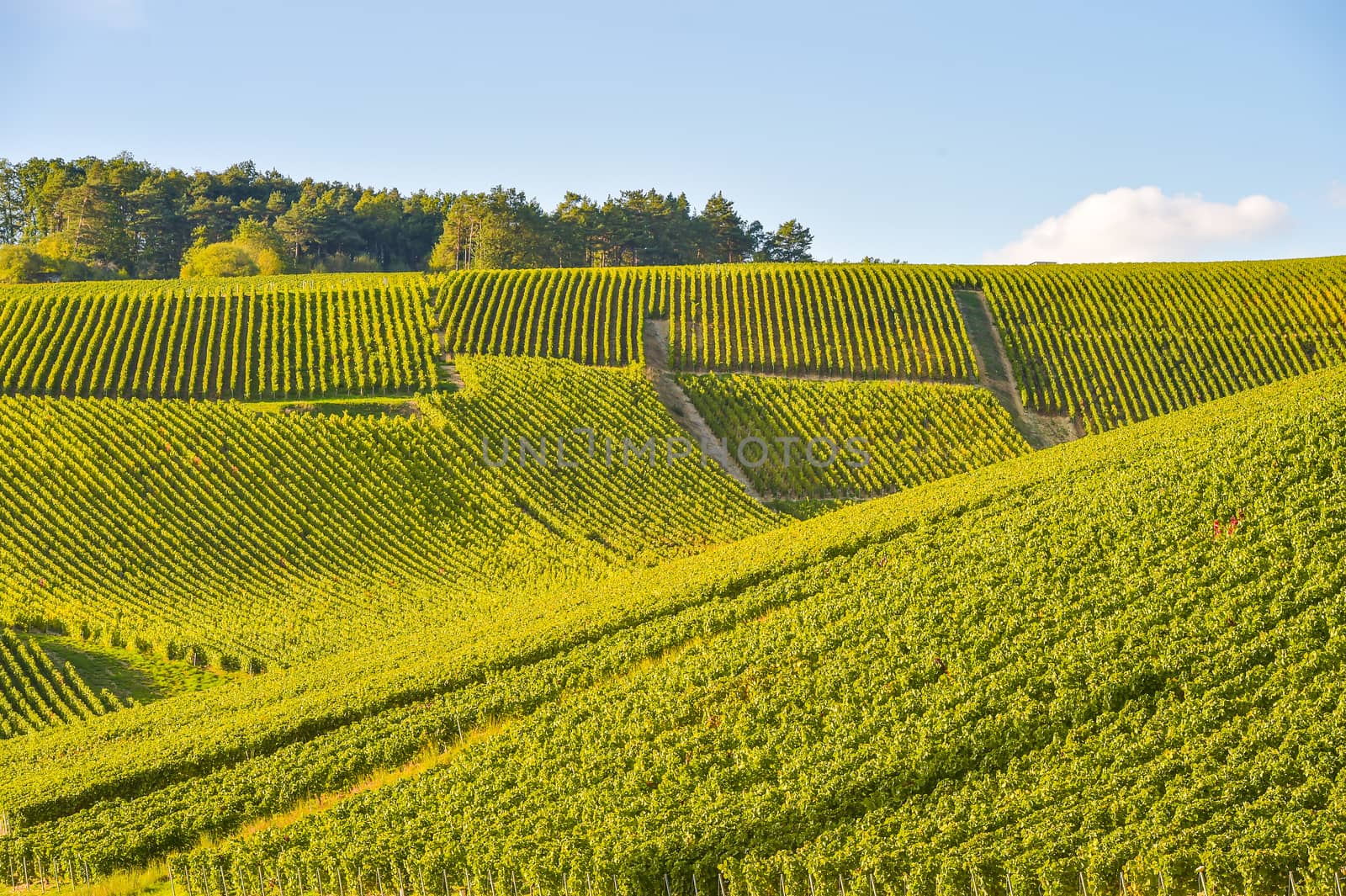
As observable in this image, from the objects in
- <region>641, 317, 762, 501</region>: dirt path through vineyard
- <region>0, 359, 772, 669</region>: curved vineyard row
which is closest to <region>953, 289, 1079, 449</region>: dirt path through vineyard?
<region>641, 317, 762, 501</region>: dirt path through vineyard

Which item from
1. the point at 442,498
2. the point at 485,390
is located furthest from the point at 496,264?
the point at 442,498

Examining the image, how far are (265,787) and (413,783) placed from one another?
3837mm

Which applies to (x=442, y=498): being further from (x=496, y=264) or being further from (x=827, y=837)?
(x=496, y=264)

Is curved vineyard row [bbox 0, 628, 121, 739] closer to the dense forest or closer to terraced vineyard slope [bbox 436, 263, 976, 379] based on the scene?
terraced vineyard slope [bbox 436, 263, 976, 379]

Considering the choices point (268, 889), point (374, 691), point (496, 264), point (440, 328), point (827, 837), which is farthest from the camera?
point (496, 264)

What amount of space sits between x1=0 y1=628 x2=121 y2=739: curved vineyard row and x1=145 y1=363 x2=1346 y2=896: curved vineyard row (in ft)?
42.3

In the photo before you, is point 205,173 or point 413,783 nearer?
point 413,783

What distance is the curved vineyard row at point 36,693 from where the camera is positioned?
35.0 meters

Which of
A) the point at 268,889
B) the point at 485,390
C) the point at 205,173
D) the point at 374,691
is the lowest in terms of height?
the point at 268,889

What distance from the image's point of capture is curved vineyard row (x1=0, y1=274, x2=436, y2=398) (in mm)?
63312

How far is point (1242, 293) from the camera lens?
76.2 meters

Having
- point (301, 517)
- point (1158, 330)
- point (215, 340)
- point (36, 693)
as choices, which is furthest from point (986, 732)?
point (215, 340)

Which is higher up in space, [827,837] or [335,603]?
[335,603]

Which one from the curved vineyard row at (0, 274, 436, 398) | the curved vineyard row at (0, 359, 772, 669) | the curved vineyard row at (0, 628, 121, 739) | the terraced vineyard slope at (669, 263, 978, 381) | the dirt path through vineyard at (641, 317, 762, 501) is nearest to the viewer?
the curved vineyard row at (0, 628, 121, 739)
